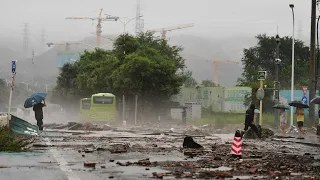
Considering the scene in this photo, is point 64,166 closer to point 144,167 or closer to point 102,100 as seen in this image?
point 144,167

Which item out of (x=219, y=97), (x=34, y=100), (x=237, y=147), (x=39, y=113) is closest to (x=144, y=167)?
(x=237, y=147)

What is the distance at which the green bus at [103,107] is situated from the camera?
6462 cm

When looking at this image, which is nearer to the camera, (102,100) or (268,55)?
(102,100)

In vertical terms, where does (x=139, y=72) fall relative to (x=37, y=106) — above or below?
above

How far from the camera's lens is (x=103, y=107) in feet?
212

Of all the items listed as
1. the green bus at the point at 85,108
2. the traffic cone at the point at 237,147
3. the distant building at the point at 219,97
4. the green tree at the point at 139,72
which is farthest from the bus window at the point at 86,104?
the traffic cone at the point at 237,147

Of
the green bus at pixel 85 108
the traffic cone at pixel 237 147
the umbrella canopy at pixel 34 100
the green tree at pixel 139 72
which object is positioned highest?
the green tree at pixel 139 72

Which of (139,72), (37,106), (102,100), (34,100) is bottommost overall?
(102,100)

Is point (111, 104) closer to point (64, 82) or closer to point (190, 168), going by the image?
point (64, 82)

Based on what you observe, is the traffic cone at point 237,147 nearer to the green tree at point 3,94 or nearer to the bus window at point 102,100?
the bus window at point 102,100

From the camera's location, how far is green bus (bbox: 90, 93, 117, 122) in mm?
64625

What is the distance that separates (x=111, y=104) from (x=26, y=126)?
3478cm

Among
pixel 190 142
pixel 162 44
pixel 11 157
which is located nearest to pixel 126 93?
pixel 162 44

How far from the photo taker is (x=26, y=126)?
29875 mm
